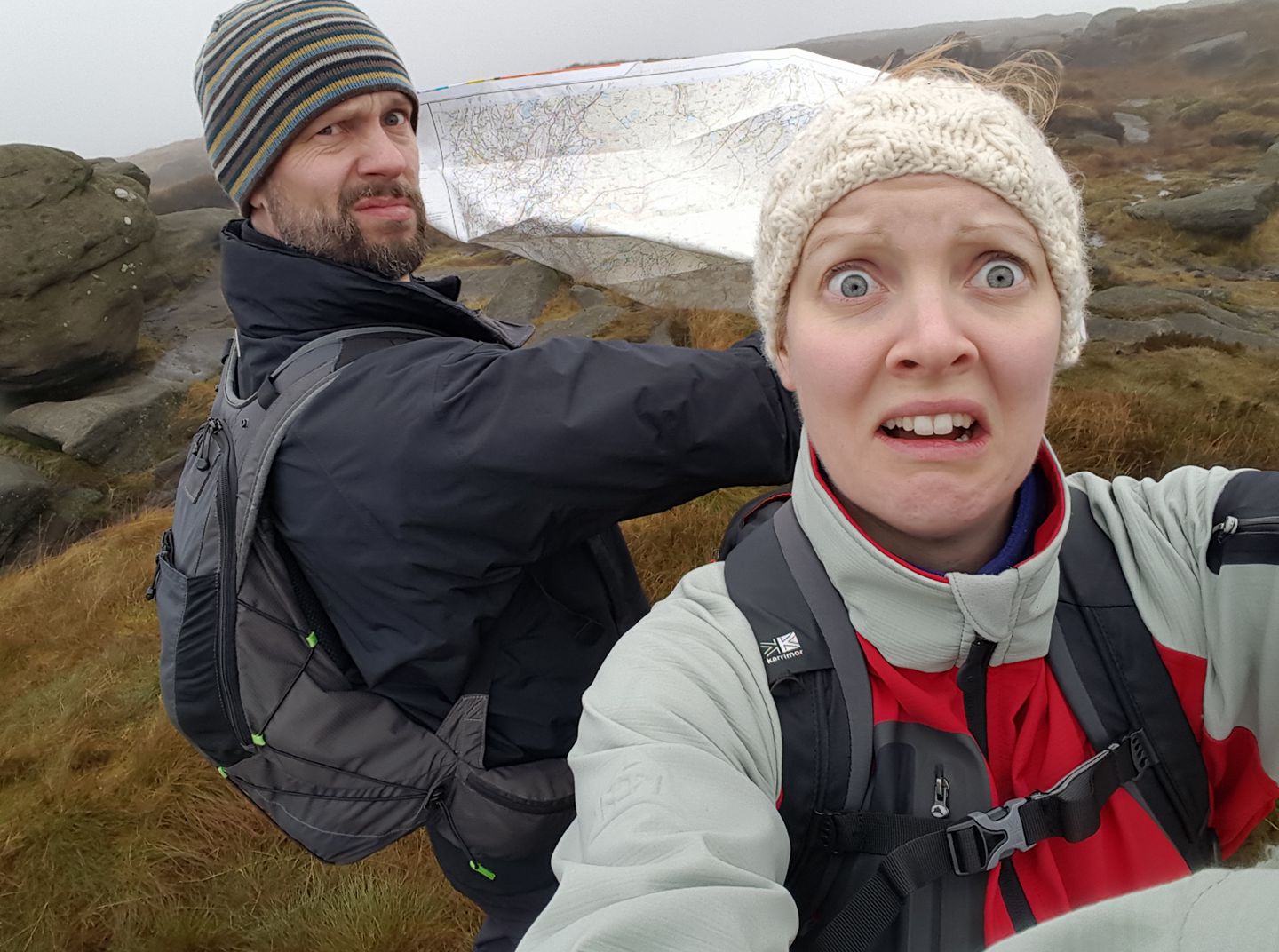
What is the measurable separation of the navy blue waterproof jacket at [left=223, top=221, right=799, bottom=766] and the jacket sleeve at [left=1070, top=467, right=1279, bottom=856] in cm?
67

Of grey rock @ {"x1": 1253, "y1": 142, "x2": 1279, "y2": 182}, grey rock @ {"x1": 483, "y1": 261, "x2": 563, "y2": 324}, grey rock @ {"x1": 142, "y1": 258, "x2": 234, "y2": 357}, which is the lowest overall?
grey rock @ {"x1": 142, "y1": 258, "x2": 234, "y2": 357}

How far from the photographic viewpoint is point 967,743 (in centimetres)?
100

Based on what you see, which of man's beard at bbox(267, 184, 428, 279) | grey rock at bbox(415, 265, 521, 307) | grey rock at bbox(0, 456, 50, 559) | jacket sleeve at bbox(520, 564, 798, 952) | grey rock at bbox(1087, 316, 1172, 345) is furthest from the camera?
grey rock at bbox(415, 265, 521, 307)

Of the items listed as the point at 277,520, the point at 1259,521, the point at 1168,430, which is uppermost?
the point at 1259,521

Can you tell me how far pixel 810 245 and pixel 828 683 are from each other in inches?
26.1

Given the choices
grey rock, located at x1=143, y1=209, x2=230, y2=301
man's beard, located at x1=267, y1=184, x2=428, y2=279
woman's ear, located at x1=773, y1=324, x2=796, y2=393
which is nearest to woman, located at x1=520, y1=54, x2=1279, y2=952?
woman's ear, located at x1=773, y1=324, x2=796, y2=393

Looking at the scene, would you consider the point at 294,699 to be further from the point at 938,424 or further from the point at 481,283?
the point at 481,283

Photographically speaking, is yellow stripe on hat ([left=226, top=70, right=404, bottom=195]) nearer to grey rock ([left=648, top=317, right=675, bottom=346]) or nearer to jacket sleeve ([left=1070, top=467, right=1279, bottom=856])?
jacket sleeve ([left=1070, top=467, right=1279, bottom=856])

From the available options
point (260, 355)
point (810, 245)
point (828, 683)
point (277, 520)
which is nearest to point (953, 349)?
point (810, 245)

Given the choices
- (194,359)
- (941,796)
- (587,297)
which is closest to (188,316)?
(194,359)

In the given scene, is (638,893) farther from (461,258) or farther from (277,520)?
(461,258)

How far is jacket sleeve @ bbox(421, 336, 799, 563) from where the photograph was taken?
136cm

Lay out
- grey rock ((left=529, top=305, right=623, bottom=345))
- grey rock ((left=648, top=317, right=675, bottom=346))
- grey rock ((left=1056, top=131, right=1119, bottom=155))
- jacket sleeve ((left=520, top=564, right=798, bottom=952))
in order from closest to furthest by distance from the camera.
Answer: jacket sleeve ((left=520, top=564, right=798, bottom=952))
grey rock ((left=648, top=317, right=675, bottom=346))
grey rock ((left=1056, top=131, right=1119, bottom=155))
grey rock ((left=529, top=305, right=623, bottom=345))

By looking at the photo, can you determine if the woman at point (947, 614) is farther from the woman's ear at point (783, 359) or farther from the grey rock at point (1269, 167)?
the grey rock at point (1269, 167)
